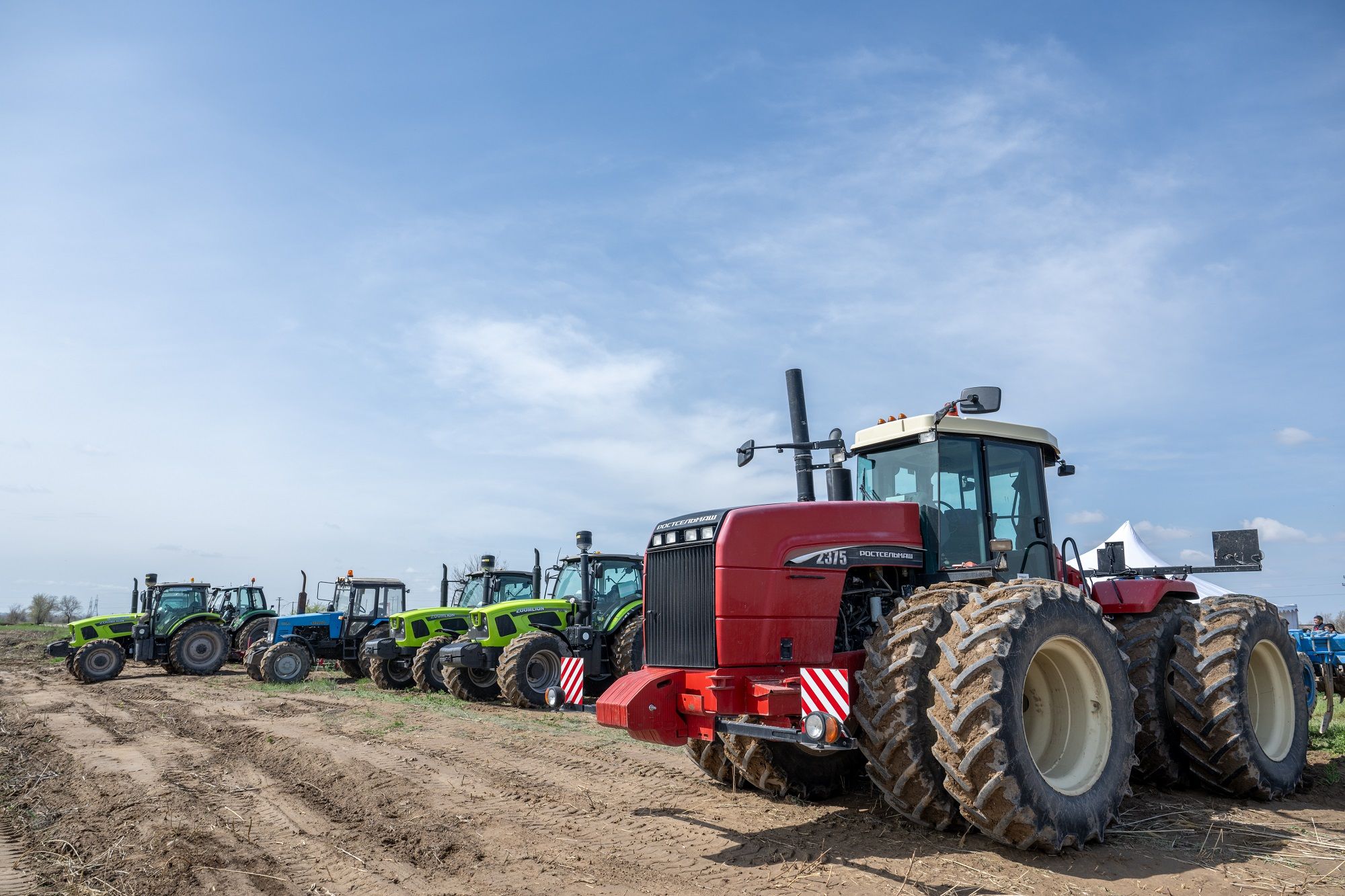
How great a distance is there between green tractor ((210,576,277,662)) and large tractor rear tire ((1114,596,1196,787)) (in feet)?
74.1

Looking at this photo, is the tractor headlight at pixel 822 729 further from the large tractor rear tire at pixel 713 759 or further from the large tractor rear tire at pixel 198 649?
the large tractor rear tire at pixel 198 649

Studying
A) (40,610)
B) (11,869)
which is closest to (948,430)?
(11,869)

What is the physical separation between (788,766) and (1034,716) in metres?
1.65

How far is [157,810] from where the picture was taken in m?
6.54

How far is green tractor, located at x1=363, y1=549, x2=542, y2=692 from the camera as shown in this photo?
58.3ft

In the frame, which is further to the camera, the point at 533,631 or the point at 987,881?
the point at 533,631

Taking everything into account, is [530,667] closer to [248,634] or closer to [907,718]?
[907,718]

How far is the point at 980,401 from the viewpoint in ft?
20.1

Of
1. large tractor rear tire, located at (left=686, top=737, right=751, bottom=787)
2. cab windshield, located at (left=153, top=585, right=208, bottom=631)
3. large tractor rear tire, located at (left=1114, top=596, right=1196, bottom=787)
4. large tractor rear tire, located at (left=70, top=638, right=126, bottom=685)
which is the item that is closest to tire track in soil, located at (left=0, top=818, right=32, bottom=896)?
large tractor rear tire, located at (left=686, top=737, right=751, bottom=787)

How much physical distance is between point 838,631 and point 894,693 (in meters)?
1.17

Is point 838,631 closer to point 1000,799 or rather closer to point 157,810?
point 1000,799

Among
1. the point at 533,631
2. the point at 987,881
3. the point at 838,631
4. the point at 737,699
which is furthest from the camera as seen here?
the point at 533,631

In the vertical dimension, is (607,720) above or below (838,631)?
below

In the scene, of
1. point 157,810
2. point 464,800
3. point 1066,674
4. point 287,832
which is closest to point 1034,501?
point 1066,674
